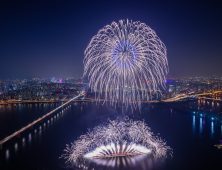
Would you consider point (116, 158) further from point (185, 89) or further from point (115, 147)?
point (185, 89)

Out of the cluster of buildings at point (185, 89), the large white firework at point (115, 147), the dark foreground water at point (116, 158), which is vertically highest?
the cluster of buildings at point (185, 89)

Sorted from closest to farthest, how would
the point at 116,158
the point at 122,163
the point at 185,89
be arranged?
the point at 122,163
the point at 116,158
the point at 185,89

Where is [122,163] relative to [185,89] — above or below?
below

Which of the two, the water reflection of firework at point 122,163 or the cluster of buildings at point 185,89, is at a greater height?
the cluster of buildings at point 185,89

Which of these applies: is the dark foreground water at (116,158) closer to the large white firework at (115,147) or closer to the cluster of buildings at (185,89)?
the large white firework at (115,147)

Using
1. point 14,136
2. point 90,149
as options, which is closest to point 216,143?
point 90,149

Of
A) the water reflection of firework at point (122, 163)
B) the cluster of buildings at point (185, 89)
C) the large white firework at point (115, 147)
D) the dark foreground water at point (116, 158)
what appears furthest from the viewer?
the cluster of buildings at point (185, 89)

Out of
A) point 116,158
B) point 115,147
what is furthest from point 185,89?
point 116,158

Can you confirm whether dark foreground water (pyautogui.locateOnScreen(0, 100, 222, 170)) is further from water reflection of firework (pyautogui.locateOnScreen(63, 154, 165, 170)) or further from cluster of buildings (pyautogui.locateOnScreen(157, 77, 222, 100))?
cluster of buildings (pyautogui.locateOnScreen(157, 77, 222, 100))

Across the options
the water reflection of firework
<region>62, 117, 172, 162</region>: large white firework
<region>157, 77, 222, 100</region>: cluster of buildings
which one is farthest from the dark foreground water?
<region>157, 77, 222, 100</region>: cluster of buildings

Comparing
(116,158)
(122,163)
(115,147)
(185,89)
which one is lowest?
(122,163)

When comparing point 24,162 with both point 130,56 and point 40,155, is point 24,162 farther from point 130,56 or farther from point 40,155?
point 130,56

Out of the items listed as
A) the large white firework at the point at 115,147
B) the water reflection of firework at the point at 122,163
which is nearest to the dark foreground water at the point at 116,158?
the water reflection of firework at the point at 122,163
